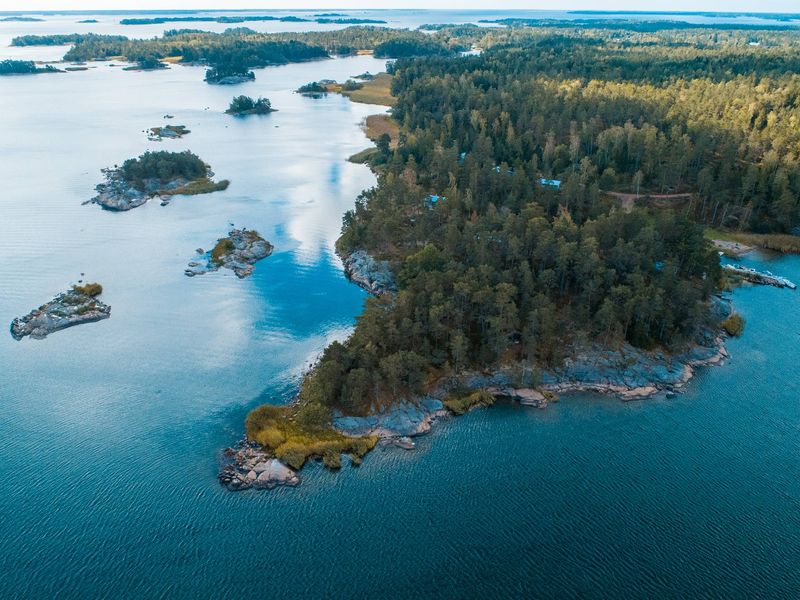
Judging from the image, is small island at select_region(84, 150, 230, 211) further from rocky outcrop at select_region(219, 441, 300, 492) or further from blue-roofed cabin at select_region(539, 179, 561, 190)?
rocky outcrop at select_region(219, 441, 300, 492)

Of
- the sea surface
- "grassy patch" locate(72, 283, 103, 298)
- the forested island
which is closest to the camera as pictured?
the sea surface

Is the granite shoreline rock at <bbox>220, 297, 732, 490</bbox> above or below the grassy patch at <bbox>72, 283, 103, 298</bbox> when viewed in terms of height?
above

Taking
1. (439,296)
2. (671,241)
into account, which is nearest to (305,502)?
(439,296)

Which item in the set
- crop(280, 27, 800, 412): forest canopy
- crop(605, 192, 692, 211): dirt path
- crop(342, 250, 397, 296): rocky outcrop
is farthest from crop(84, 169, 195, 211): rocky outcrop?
crop(605, 192, 692, 211): dirt path

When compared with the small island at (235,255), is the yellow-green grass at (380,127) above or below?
above

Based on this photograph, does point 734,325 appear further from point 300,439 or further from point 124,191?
point 124,191

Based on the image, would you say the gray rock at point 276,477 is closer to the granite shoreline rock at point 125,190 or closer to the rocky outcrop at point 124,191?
the granite shoreline rock at point 125,190

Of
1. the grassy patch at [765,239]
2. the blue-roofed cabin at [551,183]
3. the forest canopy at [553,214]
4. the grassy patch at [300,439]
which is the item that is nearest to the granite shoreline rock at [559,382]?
the grassy patch at [300,439]
